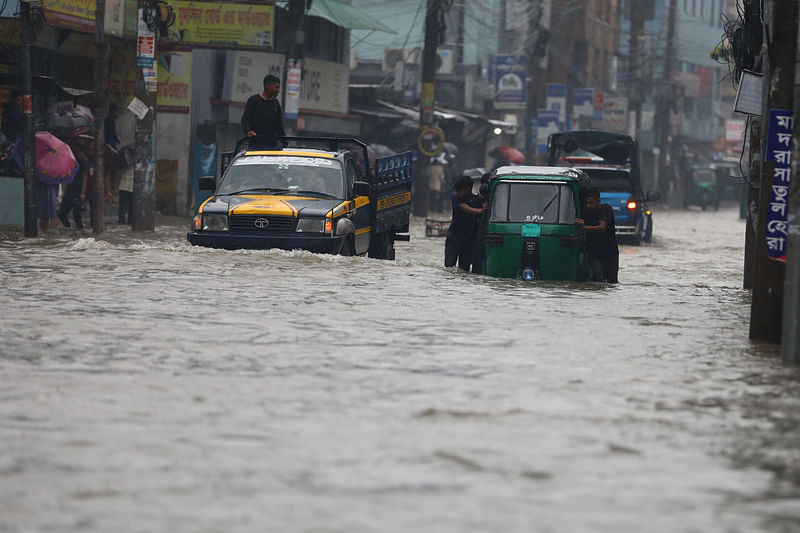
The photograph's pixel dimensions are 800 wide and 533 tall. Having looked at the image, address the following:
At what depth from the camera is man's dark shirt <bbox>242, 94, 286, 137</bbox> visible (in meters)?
19.8

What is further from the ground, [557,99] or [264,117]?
[557,99]

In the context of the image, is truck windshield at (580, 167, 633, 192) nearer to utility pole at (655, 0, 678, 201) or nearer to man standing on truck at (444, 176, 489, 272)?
man standing on truck at (444, 176, 489, 272)

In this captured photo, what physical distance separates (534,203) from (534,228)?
1.21 ft

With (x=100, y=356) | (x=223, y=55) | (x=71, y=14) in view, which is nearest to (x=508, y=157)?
(x=223, y=55)

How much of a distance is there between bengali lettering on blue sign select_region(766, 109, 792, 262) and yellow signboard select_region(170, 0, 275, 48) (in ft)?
73.8

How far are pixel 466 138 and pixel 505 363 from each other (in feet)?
141

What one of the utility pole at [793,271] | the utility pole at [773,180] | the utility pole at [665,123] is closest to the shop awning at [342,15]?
the utility pole at [773,180]

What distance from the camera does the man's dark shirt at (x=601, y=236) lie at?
18250mm

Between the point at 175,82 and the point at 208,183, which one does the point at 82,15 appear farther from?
the point at 208,183

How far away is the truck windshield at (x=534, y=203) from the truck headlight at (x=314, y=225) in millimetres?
2036

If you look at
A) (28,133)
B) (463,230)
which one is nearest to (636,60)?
(28,133)

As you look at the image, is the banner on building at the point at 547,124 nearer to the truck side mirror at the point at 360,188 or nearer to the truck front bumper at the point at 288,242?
the truck side mirror at the point at 360,188

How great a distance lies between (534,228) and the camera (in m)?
18.0

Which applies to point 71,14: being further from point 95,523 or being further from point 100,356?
point 95,523
